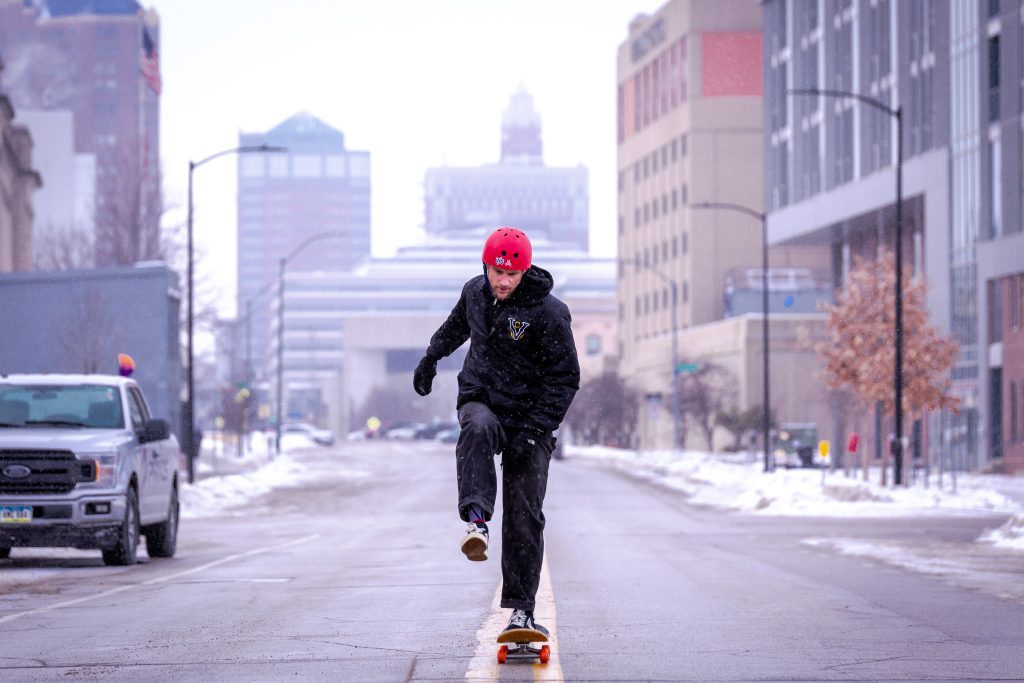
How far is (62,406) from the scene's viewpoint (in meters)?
17.5

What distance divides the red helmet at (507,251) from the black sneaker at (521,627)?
1.55 meters

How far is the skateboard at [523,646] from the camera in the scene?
7.68 metres

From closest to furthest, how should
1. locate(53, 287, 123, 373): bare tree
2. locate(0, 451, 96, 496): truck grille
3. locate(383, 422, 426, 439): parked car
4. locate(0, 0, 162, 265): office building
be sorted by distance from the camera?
locate(0, 451, 96, 496): truck grille → locate(53, 287, 123, 373): bare tree → locate(383, 422, 426, 439): parked car → locate(0, 0, 162, 265): office building

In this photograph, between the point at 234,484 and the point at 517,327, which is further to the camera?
the point at 234,484

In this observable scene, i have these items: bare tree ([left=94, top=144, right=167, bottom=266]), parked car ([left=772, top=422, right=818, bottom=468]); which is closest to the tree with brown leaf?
parked car ([left=772, top=422, right=818, bottom=468])

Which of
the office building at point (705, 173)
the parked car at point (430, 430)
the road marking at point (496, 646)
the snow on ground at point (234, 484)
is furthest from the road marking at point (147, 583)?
the parked car at point (430, 430)

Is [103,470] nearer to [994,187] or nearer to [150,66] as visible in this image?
[994,187]

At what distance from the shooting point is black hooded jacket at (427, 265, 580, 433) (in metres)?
7.76

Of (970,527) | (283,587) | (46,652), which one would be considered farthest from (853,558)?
(46,652)

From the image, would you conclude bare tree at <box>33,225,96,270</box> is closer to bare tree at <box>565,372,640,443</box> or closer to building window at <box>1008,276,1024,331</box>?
bare tree at <box>565,372,640,443</box>

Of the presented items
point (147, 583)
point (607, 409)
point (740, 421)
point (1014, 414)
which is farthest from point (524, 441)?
point (607, 409)

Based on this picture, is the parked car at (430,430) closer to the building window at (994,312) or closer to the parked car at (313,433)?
the parked car at (313,433)

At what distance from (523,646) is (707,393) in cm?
7966

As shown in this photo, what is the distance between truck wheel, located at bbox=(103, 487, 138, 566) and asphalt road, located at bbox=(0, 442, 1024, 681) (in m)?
0.18
